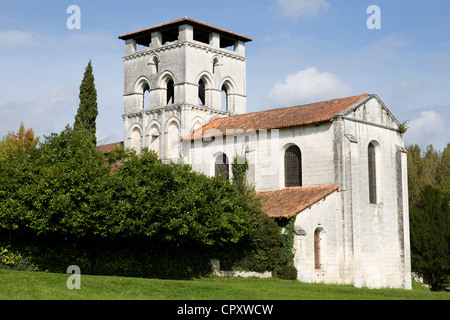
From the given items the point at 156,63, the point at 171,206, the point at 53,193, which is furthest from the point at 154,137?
the point at 53,193

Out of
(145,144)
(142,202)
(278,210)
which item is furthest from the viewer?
(145,144)

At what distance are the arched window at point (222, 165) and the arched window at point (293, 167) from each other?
15.4 feet

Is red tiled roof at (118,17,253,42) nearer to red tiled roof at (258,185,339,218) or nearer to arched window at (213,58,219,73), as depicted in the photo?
arched window at (213,58,219,73)

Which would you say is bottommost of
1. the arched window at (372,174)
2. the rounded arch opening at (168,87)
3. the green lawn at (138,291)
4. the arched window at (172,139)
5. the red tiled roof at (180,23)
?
the green lawn at (138,291)

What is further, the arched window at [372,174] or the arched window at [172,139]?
the arched window at [172,139]

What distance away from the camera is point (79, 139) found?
3219 cm

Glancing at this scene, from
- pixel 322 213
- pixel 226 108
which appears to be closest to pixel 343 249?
pixel 322 213

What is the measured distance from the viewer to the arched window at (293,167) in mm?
39625

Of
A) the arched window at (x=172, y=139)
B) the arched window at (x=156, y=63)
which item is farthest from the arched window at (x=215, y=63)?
the arched window at (x=172, y=139)

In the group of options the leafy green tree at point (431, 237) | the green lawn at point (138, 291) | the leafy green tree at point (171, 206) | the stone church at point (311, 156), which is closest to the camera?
the green lawn at point (138, 291)

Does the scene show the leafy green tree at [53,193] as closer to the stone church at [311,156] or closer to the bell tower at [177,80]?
the stone church at [311,156]
